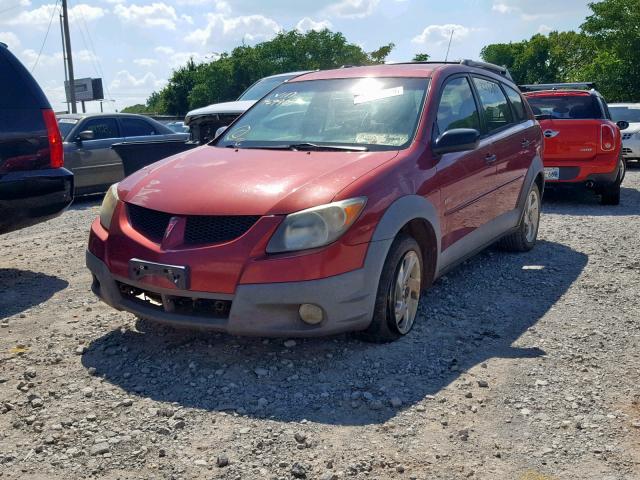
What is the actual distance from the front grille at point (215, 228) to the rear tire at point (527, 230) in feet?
11.4

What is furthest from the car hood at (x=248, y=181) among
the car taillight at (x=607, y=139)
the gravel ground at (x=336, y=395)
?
the car taillight at (x=607, y=139)

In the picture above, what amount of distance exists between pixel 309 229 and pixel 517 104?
369 centimetres

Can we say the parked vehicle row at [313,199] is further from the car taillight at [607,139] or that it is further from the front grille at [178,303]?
the car taillight at [607,139]

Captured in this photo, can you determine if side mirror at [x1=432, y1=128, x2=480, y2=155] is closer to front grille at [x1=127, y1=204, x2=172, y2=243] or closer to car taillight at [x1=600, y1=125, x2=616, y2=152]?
front grille at [x1=127, y1=204, x2=172, y2=243]

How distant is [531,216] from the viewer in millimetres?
6832

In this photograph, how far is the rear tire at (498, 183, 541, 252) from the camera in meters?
6.55

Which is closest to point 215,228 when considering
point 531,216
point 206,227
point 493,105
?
point 206,227

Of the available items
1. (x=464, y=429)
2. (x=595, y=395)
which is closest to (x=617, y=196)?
(x=595, y=395)

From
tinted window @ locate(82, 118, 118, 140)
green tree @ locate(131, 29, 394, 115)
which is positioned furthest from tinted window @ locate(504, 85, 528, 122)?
green tree @ locate(131, 29, 394, 115)

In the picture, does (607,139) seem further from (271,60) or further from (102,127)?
(271,60)

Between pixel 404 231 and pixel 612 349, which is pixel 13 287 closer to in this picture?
pixel 404 231

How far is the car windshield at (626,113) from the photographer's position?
16206mm

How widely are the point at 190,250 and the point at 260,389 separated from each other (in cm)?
82

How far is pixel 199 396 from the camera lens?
3615 mm
